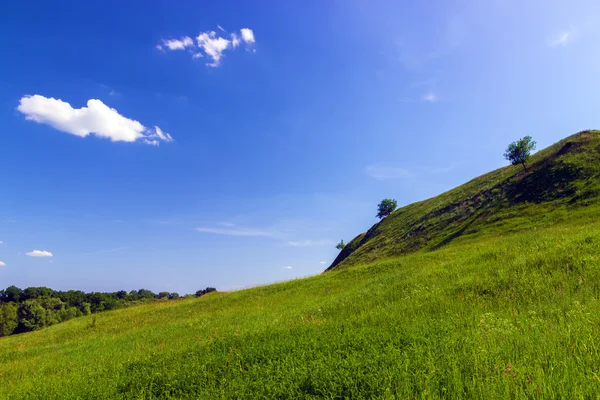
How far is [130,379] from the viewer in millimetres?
6566

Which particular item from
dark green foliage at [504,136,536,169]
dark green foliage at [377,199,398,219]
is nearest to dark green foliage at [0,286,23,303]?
dark green foliage at [377,199,398,219]

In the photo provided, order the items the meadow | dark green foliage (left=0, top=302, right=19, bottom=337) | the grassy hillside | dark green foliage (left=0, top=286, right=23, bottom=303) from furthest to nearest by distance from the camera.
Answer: dark green foliage (left=0, top=286, right=23, bottom=303), dark green foliage (left=0, top=302, right=19, bottom=337), the grassy hillside, the meadow

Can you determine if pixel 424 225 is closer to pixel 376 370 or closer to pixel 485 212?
pixel 485 212

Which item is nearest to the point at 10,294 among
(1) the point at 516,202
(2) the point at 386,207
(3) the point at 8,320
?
(3) the point at 8,320

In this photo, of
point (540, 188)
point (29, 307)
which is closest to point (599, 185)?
point (540, 188)

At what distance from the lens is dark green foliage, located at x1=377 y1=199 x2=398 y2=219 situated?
337 ft

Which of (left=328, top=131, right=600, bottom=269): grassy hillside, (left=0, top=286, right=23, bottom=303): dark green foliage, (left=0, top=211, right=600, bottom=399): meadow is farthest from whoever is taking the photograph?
(left=0, top=286, right=23, bottom=303): dark green foliage

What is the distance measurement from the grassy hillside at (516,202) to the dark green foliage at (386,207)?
3546 centimetres

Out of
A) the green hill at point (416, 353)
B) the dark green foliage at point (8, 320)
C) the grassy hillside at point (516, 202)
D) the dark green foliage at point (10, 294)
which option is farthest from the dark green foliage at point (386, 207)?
the dark green foliage at point (10, 294)

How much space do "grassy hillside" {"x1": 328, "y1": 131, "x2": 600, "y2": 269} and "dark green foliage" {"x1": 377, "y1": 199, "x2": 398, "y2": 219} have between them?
116 ft

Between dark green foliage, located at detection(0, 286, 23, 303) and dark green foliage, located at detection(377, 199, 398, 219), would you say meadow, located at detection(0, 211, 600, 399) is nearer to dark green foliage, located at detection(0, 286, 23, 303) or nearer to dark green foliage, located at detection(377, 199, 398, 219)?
dark green foliage, located at detection(377, 199, 398, 219)

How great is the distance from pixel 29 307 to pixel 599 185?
15513cm

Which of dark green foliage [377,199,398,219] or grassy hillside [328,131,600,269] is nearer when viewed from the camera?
grassy hillside [328,131,600,269]

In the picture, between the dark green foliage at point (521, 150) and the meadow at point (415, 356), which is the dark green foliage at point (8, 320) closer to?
the meadow at point (415, 356)
